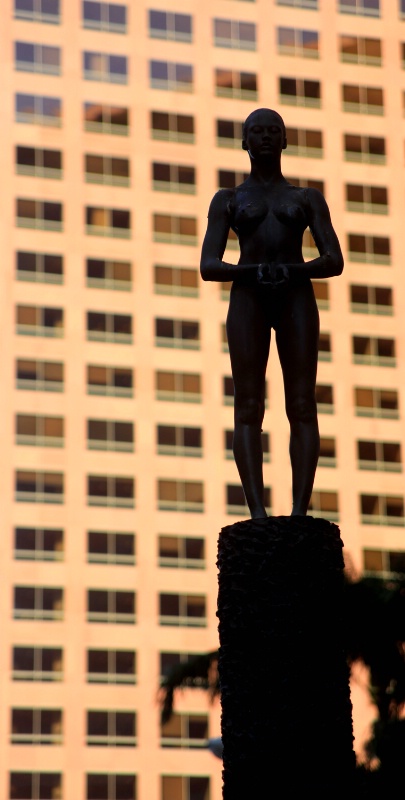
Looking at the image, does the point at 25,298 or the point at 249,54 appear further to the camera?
the point at 249,54

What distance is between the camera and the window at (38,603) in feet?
280

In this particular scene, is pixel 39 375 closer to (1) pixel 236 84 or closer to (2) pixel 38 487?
(2) pixel 38 487

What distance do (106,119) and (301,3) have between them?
556 inches

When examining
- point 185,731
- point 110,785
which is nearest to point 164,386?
point 185,731

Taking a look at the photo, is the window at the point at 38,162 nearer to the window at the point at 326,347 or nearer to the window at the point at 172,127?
the window at the point at 172,127

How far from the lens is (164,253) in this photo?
93938 mm

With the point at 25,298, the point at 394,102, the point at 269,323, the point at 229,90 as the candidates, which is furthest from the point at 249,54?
the point at 269,323

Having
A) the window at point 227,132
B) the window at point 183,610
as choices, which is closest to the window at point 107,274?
the window at point 227,132

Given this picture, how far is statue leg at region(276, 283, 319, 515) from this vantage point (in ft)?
43.0

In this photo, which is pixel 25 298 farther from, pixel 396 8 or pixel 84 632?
pixel 396 8

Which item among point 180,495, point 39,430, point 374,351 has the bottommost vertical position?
point 180,495

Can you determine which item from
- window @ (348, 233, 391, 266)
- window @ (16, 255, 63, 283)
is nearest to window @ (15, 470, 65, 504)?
window @ (16, 255, 63, 283)

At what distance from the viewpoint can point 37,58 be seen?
3652 inches

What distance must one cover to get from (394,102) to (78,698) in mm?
38397
